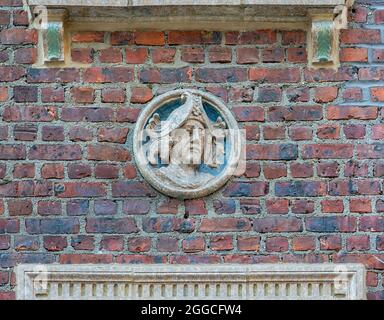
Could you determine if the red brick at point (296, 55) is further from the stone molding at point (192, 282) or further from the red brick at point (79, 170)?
the red brick at point (79, 170)

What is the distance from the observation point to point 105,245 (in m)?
5.59

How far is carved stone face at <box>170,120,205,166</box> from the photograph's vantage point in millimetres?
5613

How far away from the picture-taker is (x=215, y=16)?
567 cm

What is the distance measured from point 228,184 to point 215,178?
0.06m

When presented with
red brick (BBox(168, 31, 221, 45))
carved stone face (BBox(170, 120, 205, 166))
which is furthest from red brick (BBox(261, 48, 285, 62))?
carved stone face (BBox(170, 120, 205, 166))

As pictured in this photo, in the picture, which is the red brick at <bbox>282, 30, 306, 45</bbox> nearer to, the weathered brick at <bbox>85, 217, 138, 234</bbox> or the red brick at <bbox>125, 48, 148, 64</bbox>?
the red brick at <bbox>125, 48, 148, 64</bbox>

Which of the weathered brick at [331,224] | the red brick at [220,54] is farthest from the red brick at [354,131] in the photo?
the red brick at [220,54]

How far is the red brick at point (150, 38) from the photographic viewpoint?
570cm

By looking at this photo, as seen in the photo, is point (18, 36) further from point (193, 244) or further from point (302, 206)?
point (302, 206)

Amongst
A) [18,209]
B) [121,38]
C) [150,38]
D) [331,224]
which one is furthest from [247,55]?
[18,209]
